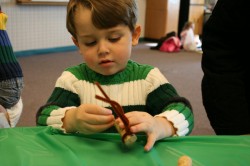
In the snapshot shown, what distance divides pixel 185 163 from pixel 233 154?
10 centimetres

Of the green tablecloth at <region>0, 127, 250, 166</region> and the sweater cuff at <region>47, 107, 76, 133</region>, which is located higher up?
the green tablecloth at <region>0, 127, 250, 166</region>

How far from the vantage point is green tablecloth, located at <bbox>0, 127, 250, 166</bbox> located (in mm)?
461

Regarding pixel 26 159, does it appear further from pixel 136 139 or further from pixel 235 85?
pixel 235 85

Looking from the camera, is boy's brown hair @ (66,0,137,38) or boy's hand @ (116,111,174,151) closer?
boy's hand @ (116,111,174,151)

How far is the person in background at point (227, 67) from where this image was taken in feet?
2.13

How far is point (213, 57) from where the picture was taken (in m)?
0.66

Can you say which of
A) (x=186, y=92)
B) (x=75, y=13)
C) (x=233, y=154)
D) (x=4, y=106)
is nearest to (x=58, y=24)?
(x=186, y=92)

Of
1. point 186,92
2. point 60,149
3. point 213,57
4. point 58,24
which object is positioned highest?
point 213,57

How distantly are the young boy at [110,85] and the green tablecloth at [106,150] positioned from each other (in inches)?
0.8

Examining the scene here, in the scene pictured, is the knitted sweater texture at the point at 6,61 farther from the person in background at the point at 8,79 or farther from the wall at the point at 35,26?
the wall at the point at 35,26

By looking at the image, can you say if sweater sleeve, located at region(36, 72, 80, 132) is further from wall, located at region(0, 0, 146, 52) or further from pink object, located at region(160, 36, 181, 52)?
pink object, located at region(160, 36, 181, 52)

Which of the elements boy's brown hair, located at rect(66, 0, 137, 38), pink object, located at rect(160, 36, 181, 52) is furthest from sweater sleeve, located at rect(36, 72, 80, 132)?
pink object, located at rect(160, 36, 181, 52)

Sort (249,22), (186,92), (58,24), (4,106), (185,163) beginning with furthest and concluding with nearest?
(58,24) < (186,92) < (4,106) < (249,22) < (185,163)

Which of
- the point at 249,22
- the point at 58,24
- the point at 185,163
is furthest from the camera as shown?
the point at 58,24
